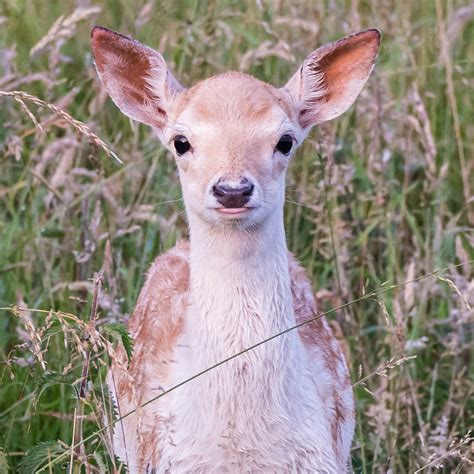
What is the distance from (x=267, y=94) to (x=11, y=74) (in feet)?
6.12

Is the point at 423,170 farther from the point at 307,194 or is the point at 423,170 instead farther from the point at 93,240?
the point at 93,240

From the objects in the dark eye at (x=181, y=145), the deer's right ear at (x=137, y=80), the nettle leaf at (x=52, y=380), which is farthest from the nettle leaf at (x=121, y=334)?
the deer's right ear at (x=137, y=80)

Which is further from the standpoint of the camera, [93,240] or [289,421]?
[93,240]

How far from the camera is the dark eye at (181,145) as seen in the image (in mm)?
4238

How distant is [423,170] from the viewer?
6480 millimetres

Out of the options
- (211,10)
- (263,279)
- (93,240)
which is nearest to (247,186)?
(263,279)

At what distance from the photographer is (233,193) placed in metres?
3.93

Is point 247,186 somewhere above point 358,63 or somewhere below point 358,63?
below

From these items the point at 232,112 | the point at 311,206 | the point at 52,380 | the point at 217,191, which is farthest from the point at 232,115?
the point at 311,206

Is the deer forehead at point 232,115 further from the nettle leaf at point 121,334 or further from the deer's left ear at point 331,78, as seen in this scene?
the nettle leaf at point 121,334

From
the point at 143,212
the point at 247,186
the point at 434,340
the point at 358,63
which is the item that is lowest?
the point at 434,340

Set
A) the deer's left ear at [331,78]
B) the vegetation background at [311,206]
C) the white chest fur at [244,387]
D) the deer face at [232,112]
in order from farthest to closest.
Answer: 1. the vegetation background at [311,206]
2. the deer's left ear at [331,78]
3. the white chest fur at [244,387]
4. the deer face at [232,112]

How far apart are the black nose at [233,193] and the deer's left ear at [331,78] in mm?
713

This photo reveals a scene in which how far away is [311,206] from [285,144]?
1102 millimetres
